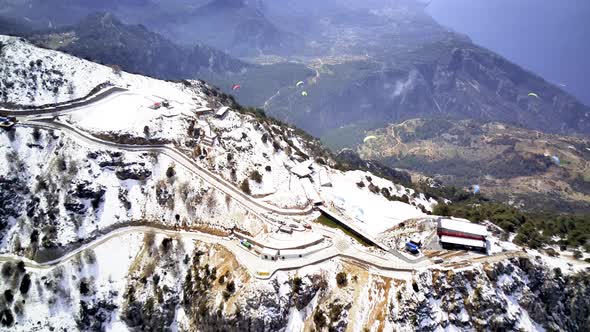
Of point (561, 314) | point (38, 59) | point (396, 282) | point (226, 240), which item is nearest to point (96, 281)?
point (226, 240)

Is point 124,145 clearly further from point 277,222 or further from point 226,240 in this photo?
point 277,222

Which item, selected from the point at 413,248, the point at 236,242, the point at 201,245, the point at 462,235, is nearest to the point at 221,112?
the point at 201,245

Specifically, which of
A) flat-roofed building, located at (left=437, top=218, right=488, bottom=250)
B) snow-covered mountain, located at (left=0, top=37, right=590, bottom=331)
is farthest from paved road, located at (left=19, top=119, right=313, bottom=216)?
flat-roofed building, located at (left=437, top=218, right=488, bottom=250)

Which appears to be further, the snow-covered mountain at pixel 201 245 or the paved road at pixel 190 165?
the paved road at pixel 190 165

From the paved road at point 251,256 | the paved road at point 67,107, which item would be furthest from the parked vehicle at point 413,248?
the paved road at point 67,107

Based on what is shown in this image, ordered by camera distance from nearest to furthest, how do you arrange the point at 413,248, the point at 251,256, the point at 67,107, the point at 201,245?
the point at 251,256 < the point at 413,248 < the point at 201,245 < the point at 67,107

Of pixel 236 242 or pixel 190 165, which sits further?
pixel 190 165

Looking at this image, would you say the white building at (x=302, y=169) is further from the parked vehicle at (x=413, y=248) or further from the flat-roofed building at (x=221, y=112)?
the parked vehicle at (x=413, y=248)

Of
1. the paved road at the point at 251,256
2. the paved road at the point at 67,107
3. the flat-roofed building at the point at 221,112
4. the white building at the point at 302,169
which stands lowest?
the paved road at the point at 251,256

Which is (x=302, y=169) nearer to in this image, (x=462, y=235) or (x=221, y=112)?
(x=221, y=112)
